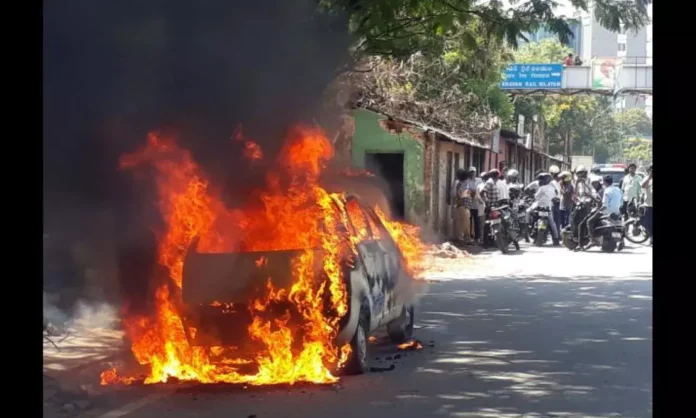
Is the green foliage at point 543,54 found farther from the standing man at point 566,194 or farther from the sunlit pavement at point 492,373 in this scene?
the sunlit pavement at point 492,373

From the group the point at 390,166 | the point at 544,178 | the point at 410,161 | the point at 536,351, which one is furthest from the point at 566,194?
the point at 536,351

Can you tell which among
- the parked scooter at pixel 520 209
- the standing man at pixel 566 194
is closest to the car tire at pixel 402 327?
the parked scooter at pixel 520 209

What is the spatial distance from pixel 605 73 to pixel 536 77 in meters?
2.62

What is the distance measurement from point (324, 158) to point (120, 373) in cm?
285

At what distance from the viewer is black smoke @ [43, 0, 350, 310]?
945 centimetres

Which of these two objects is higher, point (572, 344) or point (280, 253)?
point (280, 253)

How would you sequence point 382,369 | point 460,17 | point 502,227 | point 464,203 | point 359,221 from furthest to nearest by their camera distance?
point 464,203, point 502,227, point 460,17, point 359,221, point 382,369

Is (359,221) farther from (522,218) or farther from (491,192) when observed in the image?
(522,218)

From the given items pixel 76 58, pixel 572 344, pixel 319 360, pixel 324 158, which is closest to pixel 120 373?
pixel 319 360

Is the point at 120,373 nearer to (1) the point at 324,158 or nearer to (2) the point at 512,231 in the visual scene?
(1) the point at 324,158

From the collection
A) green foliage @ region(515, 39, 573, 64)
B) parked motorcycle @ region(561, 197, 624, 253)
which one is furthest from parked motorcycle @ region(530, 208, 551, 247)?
green foliage @ region(515, 39, 573, 64)

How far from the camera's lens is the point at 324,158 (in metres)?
8.98

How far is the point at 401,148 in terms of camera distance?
2234 centimetres
